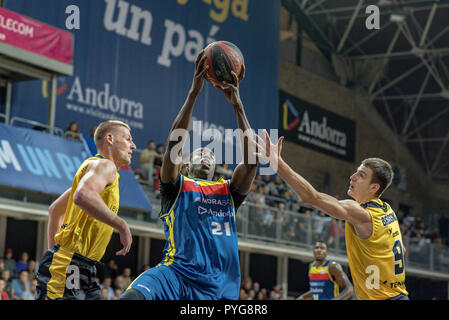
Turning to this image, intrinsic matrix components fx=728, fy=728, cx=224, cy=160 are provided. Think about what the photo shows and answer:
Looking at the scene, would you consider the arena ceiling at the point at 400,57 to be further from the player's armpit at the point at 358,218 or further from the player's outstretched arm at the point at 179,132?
the player's outstretched arm at the point at 179,132

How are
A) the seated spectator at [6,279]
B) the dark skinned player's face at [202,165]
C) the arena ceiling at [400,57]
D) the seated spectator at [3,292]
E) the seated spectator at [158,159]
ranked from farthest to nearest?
the arena ceiling at [400,57]
the seated spectator at [158,159]
the seated spectator at [6,279]
the seated spectator at [3,292]
the dark skinned player's face at [202,165]

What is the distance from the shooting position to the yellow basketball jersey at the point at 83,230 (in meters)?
5.66

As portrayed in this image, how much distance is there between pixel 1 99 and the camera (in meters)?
16.8

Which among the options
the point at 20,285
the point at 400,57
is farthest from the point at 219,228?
the point at 400,57

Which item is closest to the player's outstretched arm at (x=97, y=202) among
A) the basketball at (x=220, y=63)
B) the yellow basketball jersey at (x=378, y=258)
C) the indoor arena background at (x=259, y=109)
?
the indoor arena background at (x=259, y=109)

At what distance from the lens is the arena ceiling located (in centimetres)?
2973

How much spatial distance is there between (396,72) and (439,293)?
10.3m

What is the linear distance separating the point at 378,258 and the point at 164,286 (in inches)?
73.8

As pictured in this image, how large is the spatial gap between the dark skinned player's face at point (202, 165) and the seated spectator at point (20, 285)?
873 cm

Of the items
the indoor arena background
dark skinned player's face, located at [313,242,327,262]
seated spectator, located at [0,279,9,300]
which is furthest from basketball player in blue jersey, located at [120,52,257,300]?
seated spectator, located at [0,279,9,300]

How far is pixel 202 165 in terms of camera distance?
6172 mm

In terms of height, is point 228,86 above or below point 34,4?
below
